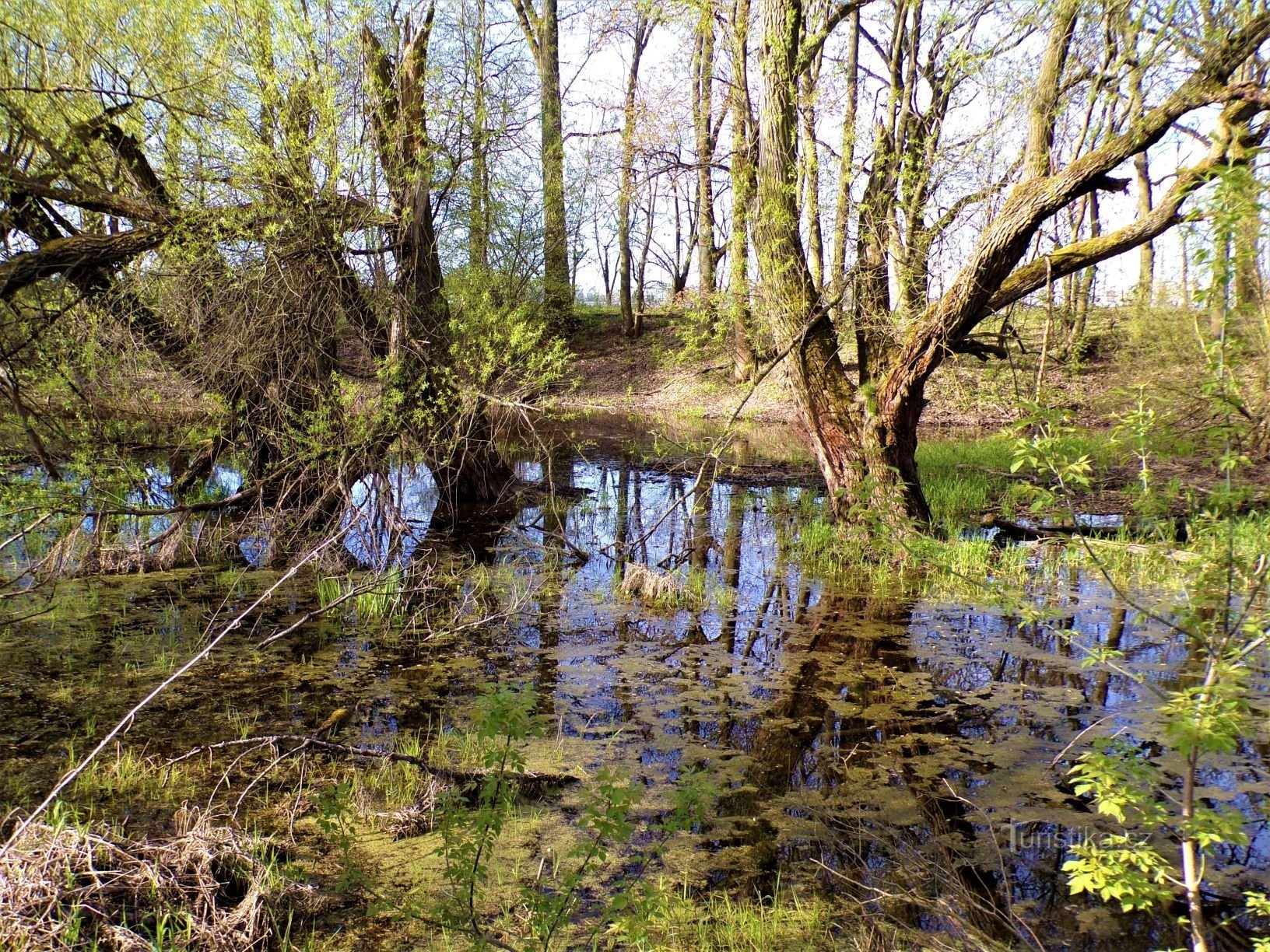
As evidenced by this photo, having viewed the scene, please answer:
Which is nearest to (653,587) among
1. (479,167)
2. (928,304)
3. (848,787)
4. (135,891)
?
(848,787)

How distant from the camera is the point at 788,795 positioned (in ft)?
12.5

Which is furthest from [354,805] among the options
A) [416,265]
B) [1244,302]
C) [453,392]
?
→ [416,265]

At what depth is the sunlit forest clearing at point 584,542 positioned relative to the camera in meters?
2.78

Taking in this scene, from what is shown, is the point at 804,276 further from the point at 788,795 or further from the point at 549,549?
the point at 788,795

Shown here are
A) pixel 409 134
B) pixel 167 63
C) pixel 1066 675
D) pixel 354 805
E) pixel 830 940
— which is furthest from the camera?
pixel 409 134

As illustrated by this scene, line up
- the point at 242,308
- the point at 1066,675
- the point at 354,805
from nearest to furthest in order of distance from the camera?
the point at 354,805, the point at 1066,675, the point at 242,308

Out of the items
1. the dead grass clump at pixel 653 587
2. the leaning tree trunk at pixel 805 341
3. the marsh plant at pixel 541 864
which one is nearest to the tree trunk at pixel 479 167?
the leaning tree trunk at pixel 805 341

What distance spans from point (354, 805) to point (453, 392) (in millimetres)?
5499

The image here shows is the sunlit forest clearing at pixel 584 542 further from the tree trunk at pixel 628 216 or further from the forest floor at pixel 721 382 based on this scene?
the tree trunk at pixel 628 216

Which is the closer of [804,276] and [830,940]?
[830,940]

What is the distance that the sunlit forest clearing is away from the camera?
2779 millimetres

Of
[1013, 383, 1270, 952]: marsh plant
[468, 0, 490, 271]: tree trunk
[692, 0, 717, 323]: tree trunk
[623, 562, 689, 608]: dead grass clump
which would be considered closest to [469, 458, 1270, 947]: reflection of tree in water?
[623, 562, 689, 608]: dead grass clump

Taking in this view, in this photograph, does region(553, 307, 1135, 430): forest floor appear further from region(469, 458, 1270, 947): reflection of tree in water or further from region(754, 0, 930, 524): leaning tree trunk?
region(469, 458, 1270, 947): reflection of tree in water

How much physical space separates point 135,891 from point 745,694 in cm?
323
